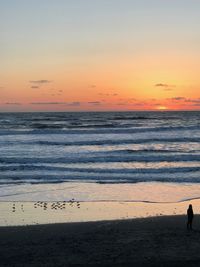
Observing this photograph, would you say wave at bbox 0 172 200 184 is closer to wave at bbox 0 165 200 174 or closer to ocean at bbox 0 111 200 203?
ocean at bbox 0 111 200 203

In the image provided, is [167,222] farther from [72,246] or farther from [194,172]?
[194,172]

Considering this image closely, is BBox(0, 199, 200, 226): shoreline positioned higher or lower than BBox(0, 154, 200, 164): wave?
lower

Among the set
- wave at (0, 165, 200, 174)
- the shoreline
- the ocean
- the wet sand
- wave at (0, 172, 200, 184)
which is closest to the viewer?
the wet sand

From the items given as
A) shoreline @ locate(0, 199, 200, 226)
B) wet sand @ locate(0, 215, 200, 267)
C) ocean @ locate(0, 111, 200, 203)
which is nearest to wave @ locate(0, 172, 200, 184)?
ocean @ locate(0, 111, 200, 203)

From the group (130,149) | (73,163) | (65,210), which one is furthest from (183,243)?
(130,149)

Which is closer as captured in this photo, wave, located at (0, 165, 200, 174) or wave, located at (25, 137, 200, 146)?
wave, located at (0, 165, 200, 174)

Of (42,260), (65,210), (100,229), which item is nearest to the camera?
(42,260)

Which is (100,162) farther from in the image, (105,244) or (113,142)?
(105,244)

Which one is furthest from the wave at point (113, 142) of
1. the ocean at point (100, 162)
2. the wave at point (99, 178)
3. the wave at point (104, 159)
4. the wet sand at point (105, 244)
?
the wet sand at point (105, 244)

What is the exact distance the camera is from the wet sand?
31.0ft

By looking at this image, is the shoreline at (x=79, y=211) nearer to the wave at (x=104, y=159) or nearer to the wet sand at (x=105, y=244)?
the wet sand at (x=105, y=244)

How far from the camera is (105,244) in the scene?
34.5ft

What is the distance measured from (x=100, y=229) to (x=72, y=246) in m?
1.63

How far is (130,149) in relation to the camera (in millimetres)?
34125
